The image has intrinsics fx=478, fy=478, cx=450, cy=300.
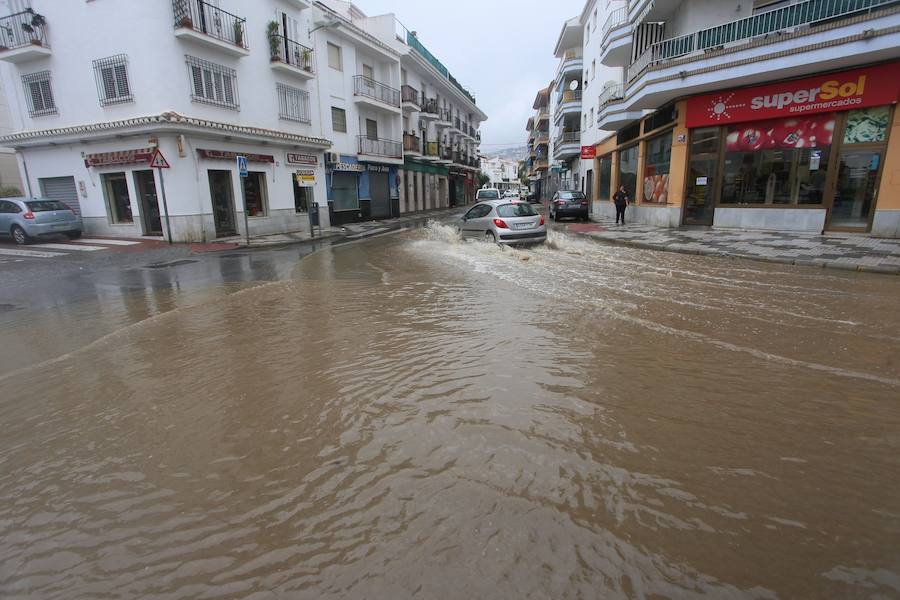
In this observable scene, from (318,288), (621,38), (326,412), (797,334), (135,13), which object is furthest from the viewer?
(621,38)

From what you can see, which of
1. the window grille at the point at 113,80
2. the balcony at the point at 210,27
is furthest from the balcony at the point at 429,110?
the window grille at the point at 113,80

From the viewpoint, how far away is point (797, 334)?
5301mm

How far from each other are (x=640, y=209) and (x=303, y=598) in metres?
20.7

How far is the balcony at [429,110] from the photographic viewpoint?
34.7 m

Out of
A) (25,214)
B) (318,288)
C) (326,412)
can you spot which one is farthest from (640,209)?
(25,214)

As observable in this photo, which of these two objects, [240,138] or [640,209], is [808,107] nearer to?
[640,209]

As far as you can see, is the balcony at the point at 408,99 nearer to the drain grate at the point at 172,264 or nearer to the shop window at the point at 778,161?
the shop window at the point at 778,161

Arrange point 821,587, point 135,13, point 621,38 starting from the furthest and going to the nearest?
point 621,38, point 135,13, point 821,587

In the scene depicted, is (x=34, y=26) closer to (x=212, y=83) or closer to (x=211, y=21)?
(x=211, y=21)

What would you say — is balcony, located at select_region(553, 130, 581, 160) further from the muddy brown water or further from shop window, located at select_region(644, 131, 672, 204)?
the muddy brown water

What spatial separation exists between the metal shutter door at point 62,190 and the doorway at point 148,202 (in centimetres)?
309

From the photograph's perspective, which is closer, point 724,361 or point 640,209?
point 724,361

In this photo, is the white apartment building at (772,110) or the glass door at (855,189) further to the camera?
the glass door at (855,189)

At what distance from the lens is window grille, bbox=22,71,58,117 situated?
17.6 meters
